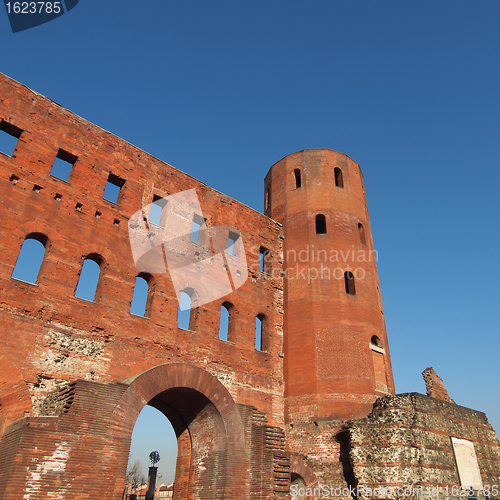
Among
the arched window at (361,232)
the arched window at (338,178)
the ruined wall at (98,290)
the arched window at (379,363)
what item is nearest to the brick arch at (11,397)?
the ruined wall at (98,290)

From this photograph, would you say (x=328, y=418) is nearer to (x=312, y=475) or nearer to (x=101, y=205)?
(x=312, y=475)

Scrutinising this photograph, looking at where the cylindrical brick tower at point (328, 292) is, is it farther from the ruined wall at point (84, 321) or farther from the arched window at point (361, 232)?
the ruined wall at point (84, 321)

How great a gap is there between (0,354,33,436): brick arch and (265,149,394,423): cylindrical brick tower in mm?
8819

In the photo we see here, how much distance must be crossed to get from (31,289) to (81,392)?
254cm

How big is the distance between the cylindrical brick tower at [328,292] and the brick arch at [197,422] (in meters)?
4.34

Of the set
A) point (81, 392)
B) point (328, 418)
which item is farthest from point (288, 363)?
point (81, 392)

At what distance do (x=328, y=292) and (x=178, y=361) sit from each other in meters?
6.84

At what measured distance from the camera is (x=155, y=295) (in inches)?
437

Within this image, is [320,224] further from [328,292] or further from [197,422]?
[197,422]

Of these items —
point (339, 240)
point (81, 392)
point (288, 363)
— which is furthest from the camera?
point (339, 240)

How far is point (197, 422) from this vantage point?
11062 mm

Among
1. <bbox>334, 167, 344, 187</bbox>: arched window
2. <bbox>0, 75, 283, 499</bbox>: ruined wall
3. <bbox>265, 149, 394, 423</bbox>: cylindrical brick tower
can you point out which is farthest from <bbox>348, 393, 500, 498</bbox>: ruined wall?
<bbox>334, 167, 344, 187</bbox>: arched window

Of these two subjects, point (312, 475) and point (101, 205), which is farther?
point (312, 475)

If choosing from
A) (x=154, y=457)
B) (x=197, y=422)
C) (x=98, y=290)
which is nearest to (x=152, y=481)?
(x=154, y=457)
